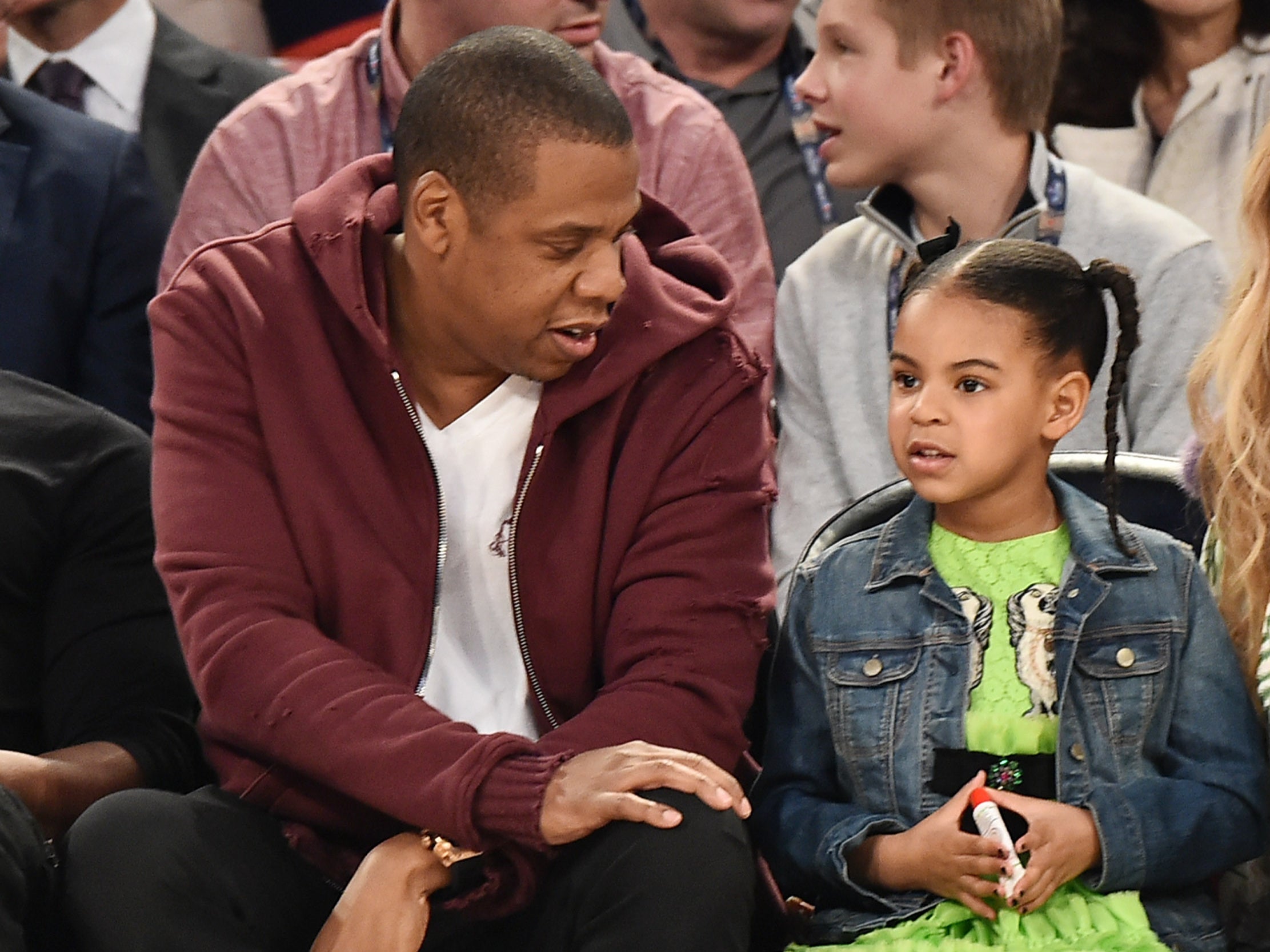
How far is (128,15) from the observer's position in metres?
3.28

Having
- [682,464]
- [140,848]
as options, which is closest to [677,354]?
[682,464]

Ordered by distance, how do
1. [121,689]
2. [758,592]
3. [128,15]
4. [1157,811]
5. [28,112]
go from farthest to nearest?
[128,15]
[28,112]
[121,689]
[758,592]
[1157,811]

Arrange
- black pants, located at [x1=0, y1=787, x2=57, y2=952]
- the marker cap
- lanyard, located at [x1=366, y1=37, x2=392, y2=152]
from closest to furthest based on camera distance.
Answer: black pants, located at [x1=0, y1=787, x2=57, y2=952]
the marker cap
lanyard, located at [x1=366, y1=37, x2=392, y2=152]

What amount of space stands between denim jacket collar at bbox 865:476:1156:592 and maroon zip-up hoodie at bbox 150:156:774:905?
0.14 meters

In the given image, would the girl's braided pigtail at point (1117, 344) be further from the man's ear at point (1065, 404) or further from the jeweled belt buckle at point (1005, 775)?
the jeweled belt buckle at point (1005, 775)

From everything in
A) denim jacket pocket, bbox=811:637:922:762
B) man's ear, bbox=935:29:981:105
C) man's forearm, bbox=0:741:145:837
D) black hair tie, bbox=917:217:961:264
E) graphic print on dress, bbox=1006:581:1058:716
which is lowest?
man's forearm, bbox=0:741:145:837

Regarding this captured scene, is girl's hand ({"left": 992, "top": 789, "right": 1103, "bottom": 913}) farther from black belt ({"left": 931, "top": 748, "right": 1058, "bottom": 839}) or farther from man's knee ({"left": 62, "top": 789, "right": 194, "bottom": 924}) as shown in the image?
man's knee ({"left": 62, "top": 789, "right": 194, "bottom": 924})

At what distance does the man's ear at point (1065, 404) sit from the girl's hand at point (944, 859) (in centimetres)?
38

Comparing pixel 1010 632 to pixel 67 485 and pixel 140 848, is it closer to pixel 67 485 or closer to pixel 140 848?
pixel 140 848

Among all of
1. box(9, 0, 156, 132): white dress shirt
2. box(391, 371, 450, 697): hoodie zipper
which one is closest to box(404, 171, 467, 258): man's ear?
box(391, 371, 450, 697): hoodie zipper

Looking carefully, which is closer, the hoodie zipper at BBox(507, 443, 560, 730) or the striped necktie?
the hoodie zipper at BBox(507, 443, 560, 730)

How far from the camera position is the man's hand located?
1.80 metres

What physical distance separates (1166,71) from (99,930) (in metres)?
2.36

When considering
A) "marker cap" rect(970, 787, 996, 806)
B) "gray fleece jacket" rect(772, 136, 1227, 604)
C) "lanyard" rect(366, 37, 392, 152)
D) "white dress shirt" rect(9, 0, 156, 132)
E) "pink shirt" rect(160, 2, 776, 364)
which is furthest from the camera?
"white dress shirt" rect(9, 0, 156, 132)
